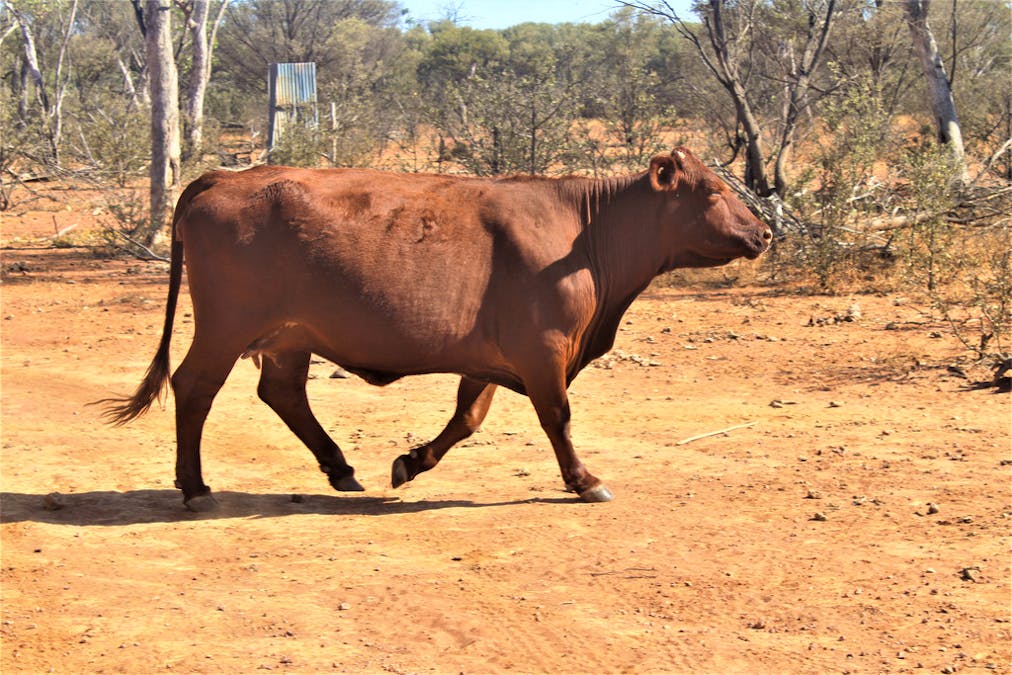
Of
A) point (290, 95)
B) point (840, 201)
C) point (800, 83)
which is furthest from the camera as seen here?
point (290, 95)

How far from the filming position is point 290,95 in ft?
63.4

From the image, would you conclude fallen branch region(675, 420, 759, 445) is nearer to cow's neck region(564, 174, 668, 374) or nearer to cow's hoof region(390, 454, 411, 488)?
cow's neck region(564, 174, 668, 374)

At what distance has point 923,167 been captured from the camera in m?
11.4

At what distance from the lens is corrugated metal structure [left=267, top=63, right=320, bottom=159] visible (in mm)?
19016

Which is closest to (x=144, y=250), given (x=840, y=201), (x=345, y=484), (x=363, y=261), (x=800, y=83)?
(x=800, y=83)

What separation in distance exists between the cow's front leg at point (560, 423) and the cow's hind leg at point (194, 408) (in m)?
1.58

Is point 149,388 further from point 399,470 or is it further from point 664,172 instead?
point 664,172

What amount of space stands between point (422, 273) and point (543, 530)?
57.3 inches

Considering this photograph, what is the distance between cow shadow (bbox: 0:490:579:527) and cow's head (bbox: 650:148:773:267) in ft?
5.29

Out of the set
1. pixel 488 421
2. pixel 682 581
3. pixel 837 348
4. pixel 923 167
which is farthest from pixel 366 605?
pixel 923 167

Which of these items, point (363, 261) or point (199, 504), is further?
point (199, 504)

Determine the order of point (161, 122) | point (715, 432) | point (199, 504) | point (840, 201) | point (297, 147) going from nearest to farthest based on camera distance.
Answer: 1. point (199, 504)
2. point (715, 432)
3. point (840, 201)
4. point (161, 122)
5. point (297, 147)

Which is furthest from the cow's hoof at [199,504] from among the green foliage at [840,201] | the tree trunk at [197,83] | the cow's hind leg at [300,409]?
the tree trunk at [197,83]

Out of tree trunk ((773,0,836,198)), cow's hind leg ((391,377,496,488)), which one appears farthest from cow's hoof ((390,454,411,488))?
tree trunk ((773,0,836,198))
